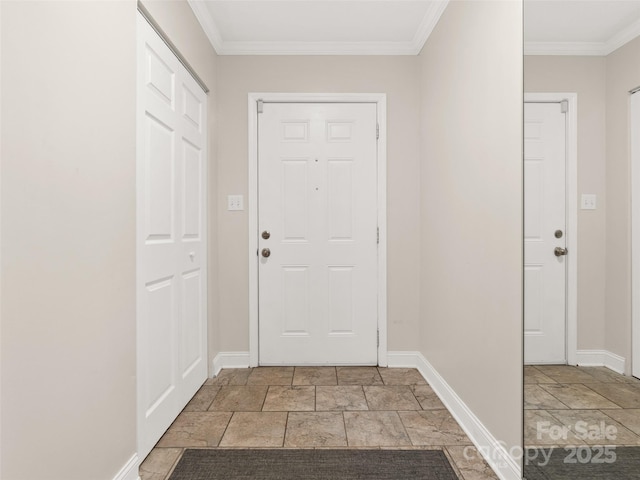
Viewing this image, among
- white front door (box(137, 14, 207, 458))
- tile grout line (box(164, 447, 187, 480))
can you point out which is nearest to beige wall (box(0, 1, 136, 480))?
white front door (box(137, 14, 207, 458))

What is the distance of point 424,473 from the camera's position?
159cm

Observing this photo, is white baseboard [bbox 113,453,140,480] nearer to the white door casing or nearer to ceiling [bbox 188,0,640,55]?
the white door casing

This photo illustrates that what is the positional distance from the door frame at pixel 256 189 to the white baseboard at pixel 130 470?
51.9 inches

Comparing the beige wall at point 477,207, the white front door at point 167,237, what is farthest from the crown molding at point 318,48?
the white front door at point 167,237

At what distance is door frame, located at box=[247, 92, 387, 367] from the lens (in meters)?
2.82

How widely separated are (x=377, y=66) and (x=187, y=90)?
56.6 inches

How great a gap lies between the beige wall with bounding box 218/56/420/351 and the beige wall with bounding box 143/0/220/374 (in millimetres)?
81

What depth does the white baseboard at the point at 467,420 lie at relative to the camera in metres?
1.52

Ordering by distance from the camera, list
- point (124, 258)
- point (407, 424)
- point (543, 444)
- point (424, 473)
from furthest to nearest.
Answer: point (407, 424)
point (424, 473)
point (124, 258)
point (543, 444)

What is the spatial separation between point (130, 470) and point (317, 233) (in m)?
1.84

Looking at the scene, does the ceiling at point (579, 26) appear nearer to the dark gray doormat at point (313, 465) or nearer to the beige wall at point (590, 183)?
the beige wall at point (590, 183)

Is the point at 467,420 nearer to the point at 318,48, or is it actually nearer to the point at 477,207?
the point at 477,207

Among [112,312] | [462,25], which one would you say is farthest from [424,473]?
[462,25]

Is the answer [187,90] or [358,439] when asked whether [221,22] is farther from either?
[358,439]
